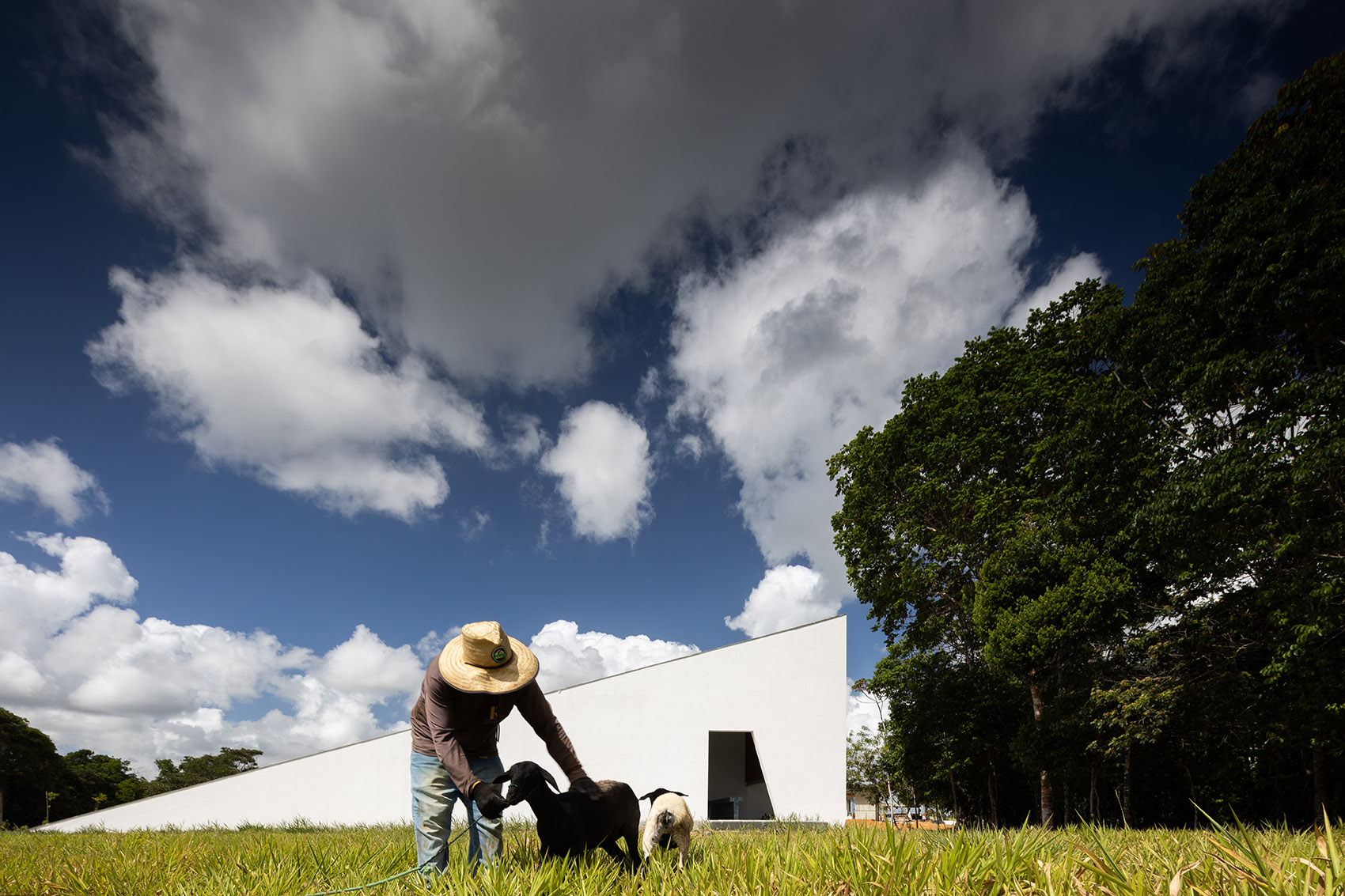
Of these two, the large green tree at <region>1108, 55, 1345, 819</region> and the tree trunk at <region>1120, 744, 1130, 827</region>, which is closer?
the large green tree at <region>1108, 55, 1345, 819</region>

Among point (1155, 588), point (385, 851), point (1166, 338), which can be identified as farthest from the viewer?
point (1155, 588)

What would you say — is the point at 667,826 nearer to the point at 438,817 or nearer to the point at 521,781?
the point at 521,781

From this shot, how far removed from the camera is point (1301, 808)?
57.8 ft

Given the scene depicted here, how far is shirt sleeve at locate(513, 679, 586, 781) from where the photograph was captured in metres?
4.19

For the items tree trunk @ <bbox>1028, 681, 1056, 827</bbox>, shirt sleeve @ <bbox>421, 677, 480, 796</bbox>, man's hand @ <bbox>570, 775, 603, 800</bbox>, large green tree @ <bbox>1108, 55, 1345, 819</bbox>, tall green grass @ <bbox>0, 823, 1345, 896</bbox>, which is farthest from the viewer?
tree trunk @ <bbox>1028, 681, 1056, 827</bbox>

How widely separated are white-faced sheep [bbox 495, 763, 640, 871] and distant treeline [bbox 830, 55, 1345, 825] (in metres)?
7.11

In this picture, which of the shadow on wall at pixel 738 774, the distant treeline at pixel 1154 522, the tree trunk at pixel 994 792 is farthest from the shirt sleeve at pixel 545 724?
the tree trunk at pixel 994 792

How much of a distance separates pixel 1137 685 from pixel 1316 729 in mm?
3030

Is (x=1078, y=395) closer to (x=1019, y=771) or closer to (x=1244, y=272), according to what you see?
(x=1244, y=272)

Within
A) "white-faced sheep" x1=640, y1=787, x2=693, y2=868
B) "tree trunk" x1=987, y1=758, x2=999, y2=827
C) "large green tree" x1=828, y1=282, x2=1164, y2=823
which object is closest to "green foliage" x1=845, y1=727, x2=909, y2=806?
"tree trunk" x1=987, y1=758, x2=999, y2=827

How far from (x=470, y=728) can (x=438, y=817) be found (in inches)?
Result: 21.4

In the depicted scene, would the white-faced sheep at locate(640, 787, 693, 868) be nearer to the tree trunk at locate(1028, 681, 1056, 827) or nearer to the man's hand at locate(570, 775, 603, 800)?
the man's hand at locate(570, 775, 603, 800)

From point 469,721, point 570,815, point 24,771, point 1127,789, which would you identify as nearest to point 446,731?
point 469,721

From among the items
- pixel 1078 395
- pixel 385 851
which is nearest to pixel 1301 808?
pixel 1078 395
